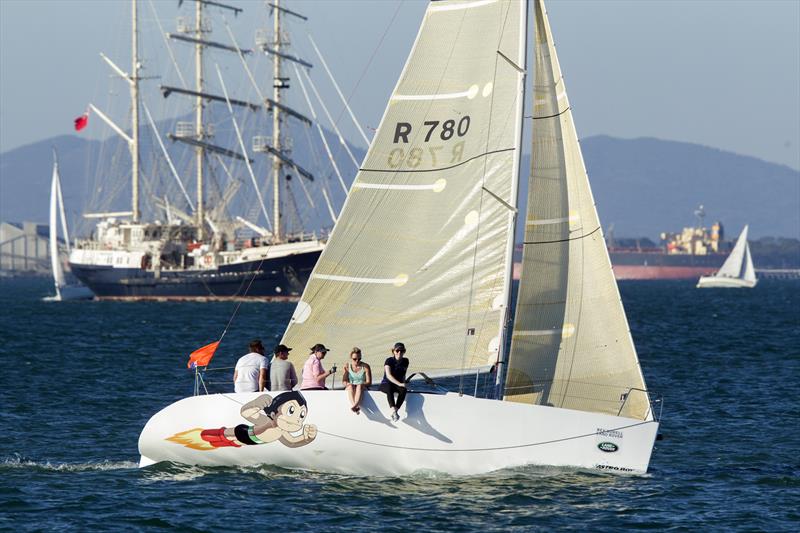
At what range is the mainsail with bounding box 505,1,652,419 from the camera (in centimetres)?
1872

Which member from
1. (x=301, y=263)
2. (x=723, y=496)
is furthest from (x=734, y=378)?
(x=301, y=263)

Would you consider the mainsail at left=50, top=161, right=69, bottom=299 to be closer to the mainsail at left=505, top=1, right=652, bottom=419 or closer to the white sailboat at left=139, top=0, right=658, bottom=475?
the white sailboat at left=139, top=0, right=658, bottom=475

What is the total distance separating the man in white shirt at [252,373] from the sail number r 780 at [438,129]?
3656mm

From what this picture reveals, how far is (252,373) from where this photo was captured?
1883 centimetres

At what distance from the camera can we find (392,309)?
1920 centimetres

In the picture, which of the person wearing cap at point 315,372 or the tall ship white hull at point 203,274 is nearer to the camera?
the person wearing cap at point 315,372

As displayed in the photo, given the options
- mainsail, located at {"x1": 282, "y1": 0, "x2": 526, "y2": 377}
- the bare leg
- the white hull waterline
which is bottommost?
the bare leg

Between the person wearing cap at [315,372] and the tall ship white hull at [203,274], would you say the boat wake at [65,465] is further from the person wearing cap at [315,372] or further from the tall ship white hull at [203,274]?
the tall ship white hull at [203,274]

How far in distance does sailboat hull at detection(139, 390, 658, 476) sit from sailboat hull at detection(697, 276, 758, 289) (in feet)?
515

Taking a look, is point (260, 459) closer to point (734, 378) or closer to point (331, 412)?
point (331, 412)

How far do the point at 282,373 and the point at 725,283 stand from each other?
6273 inches

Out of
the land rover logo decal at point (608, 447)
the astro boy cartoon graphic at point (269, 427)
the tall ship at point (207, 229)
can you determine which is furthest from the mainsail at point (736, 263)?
the astro boy cartoon graphic at point (269, 427)

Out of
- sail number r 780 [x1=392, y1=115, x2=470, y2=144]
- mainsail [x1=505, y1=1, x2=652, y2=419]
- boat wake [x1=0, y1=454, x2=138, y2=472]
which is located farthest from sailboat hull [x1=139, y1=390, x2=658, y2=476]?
sail number r 780 [x1=392, y1=115, x2=470, y2=144]

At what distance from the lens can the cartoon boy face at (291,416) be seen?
18.3m
